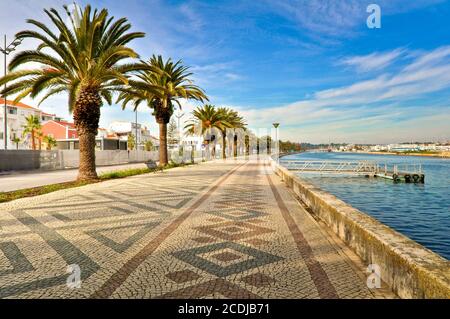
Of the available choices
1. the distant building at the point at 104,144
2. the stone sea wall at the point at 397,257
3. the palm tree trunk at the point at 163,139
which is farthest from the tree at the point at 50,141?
the stone sea wall at the point at 397,257

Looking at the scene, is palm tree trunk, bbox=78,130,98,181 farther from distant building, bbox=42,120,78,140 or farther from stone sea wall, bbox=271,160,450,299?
distant building, bbox=42,120,78,140

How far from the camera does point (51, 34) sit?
14.4m

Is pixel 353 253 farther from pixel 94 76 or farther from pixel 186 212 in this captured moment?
pixel 94 76

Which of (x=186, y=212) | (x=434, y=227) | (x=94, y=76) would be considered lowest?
(x=434, y=227)

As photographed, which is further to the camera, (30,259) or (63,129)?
(63,129)

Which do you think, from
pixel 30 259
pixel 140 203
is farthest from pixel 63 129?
pixel 30 259

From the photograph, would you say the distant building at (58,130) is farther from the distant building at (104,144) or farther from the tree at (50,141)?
the distant building at (104,144)

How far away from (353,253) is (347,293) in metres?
1.56

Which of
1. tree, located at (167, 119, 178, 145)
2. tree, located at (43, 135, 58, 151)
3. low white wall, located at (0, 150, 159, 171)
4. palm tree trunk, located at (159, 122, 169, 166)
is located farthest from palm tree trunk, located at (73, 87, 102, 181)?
tree, located at (167, 119, 178, 145)

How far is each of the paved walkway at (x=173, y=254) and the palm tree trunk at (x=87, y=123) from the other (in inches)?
289

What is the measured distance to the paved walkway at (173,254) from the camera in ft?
11.5

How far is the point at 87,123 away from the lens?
15492 millimetres

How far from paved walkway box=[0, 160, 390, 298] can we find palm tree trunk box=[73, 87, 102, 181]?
734 centimetres

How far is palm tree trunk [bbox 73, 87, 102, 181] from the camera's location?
50.2 feet
